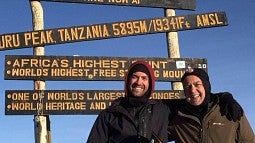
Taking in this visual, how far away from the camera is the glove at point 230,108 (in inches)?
151

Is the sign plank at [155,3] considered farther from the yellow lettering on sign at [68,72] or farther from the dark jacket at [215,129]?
the dark jacket at [215,129]

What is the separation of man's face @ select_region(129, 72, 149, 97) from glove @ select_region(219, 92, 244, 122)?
0.78 m

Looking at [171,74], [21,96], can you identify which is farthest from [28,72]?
[171,74]

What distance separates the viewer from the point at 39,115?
8844 mm

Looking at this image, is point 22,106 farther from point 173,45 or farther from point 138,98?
point 138,98

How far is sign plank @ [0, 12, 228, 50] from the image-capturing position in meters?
9.20

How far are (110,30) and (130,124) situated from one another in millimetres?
6238

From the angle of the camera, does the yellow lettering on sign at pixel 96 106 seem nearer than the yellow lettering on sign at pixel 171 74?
Yes

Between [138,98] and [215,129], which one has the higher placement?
[138,98]

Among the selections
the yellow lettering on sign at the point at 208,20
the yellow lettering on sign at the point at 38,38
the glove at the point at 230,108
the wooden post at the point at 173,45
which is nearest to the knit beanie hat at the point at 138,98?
the glove at the point at 230,108

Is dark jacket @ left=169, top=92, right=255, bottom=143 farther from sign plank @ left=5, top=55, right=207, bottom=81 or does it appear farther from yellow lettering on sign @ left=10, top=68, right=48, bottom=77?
yellow lettering on sign @ left=10, top=68, right=48, bottom=77

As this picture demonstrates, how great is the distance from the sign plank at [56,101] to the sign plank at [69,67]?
0.35 metres

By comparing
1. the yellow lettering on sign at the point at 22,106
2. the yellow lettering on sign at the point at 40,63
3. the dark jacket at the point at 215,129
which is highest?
the yellow lettering on sign at the point at 40,63

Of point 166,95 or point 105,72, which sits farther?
point 166,95
